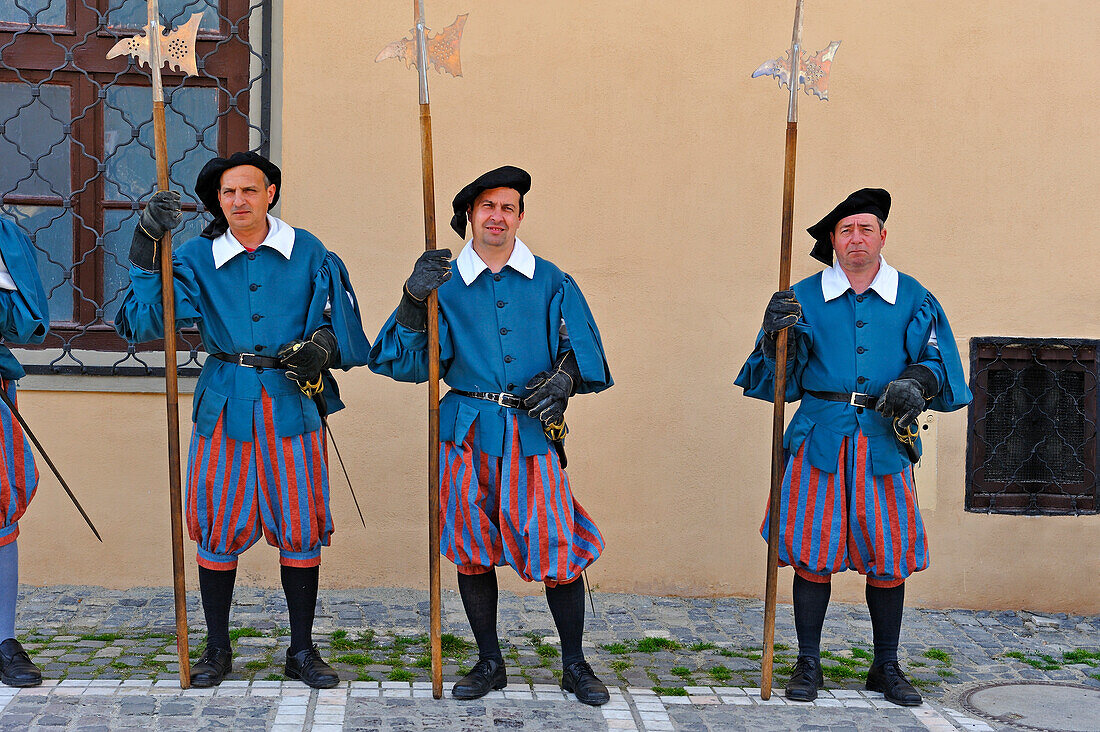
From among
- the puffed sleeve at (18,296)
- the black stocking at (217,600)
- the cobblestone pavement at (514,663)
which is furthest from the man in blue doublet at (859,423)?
the puffed sleeve at (18,296)

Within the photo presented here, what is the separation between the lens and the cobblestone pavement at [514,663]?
3639mm

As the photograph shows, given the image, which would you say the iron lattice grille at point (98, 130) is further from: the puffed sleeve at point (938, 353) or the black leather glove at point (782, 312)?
the puffed sleeve at point (938, 353)

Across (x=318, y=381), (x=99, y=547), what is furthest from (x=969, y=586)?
(x=99, y=547)

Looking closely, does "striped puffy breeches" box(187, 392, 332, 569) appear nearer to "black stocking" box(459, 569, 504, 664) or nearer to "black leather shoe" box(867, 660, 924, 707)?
"black stocking" box(459, 569, 504, 664)

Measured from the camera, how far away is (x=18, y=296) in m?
3.83

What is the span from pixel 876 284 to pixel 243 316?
216cm

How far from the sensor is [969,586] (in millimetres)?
5430

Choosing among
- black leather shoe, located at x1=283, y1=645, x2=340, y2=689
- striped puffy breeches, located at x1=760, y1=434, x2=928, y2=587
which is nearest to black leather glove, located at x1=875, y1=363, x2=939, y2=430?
striped puffy breeches, located at x1=760, y1=434, x2=928, y2=587

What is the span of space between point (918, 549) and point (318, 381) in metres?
2.14

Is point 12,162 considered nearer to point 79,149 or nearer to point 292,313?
point 79,149

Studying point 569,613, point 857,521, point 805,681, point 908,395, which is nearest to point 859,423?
point 908,395

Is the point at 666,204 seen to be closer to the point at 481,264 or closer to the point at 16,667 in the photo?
the point at 481,264

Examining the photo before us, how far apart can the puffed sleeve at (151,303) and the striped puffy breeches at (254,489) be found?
38cm

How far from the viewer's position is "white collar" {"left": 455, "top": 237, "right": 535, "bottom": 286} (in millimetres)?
3869
